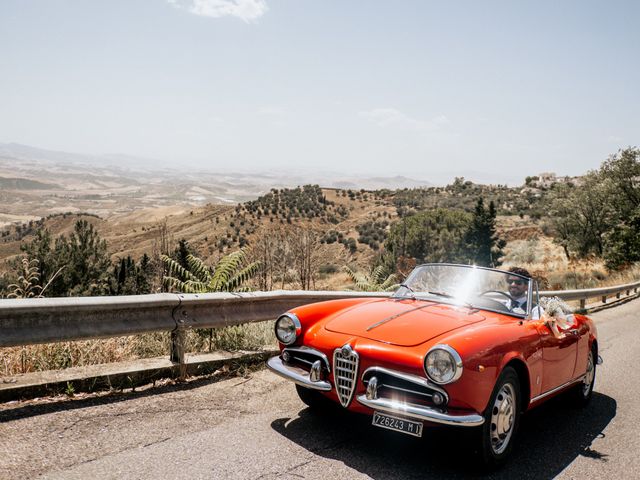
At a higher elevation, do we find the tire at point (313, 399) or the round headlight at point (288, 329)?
the round headlight at point (288, 329)

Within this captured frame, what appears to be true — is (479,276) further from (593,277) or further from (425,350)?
(593,277)

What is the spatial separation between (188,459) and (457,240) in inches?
1728

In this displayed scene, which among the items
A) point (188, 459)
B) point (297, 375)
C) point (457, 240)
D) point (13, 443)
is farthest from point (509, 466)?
point (457, 240)

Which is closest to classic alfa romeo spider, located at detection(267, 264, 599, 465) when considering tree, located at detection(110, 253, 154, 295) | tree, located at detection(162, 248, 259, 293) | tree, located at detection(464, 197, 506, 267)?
tree, located at detection(162, 248, 259, 293)

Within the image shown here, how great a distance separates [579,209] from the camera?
3897cm

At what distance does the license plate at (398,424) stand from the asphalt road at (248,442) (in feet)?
0.97

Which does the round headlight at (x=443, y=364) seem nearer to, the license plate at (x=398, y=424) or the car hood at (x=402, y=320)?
the car hood at (x=402, y=320)

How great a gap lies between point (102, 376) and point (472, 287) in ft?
11.6

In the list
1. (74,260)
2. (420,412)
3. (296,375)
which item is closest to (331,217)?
(74,260)

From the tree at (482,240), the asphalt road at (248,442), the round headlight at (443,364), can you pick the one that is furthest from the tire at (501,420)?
the tree at (482,240)

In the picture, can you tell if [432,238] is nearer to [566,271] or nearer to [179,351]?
[566,271]

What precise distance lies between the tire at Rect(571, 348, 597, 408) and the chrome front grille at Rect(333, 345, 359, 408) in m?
2.98

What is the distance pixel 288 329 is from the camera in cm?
493

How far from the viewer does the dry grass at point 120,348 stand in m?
5.34
